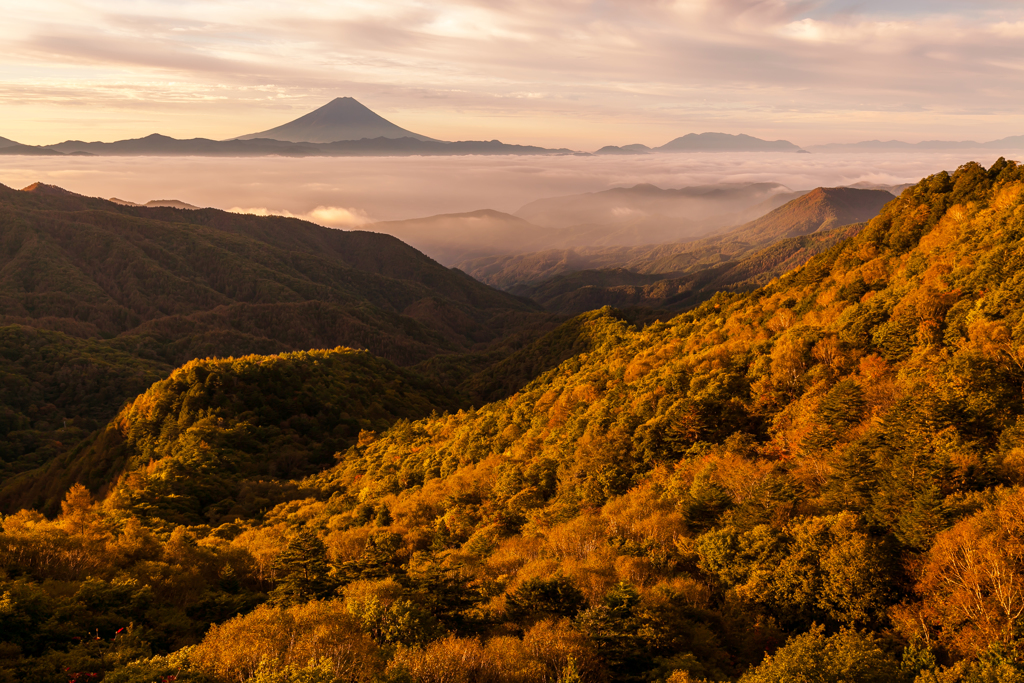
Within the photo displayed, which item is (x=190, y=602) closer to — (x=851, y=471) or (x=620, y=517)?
(x=620, y=517)

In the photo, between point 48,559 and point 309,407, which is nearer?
point 48,559

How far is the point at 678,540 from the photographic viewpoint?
37.2 m

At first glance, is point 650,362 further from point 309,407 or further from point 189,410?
point 189,410

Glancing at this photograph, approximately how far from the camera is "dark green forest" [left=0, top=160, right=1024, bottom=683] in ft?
84.0

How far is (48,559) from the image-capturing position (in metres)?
40.9

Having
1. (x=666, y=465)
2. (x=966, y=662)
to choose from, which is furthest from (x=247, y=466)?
(x=966, y=662)

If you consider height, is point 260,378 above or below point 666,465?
below

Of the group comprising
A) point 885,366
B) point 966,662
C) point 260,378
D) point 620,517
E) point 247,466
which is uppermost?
point 885,366

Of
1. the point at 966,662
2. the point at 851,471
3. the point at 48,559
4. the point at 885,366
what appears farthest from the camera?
the point at 885,366

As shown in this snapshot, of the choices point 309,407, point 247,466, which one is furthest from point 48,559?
point 309,407

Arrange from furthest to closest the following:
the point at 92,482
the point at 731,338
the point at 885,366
→ the point at 92,482 < the point at 731,338 < the point at 885,366

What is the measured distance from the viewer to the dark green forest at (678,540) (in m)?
25.6

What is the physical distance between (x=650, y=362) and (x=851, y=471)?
50060 mm

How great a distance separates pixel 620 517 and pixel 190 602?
3199 cm
